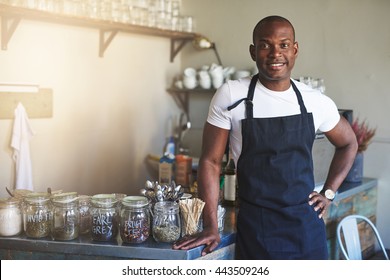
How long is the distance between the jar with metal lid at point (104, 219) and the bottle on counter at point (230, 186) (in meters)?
0.83

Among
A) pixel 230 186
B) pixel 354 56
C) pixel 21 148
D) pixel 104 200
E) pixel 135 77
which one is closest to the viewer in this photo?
pixel 104 200

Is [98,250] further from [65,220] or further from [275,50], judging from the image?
[275,50]

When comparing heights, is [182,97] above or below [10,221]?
above

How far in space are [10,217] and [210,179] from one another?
0.77 meters

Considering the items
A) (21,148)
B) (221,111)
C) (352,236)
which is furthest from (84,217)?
(352,236)

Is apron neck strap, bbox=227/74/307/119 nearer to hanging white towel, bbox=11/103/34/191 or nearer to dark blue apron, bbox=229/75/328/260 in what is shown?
dark blue apron, bbox=229/75/328/260

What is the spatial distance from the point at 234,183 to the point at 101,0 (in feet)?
5.37

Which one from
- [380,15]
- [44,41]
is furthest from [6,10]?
[380,15]

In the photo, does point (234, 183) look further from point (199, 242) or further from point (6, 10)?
point (6, 10)

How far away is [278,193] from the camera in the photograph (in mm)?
1974

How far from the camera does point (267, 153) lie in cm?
198

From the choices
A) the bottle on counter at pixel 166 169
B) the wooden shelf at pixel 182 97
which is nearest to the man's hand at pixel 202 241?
the bottle on counter at pixel 166 169

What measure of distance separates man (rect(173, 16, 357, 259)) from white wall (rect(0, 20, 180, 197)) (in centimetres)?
176

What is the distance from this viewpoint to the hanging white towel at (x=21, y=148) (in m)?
3.27
